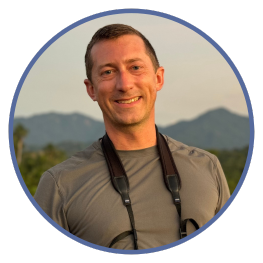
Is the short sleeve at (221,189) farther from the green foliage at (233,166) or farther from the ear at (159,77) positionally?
the green foliage at (233,166)

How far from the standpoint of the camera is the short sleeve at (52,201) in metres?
3.22

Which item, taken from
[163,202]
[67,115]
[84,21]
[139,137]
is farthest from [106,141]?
[67,115]

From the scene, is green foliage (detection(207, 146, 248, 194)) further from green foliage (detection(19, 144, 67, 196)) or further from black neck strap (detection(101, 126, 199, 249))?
black neck strap (detection(101, 126, 199, 249))

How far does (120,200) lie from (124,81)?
1.04 meters

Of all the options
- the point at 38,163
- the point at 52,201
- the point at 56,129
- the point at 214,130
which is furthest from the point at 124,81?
the point at 56,129

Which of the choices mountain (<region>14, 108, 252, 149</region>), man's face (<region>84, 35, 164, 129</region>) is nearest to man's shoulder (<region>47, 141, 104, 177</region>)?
man's face (<region>84, 35, 164, 129</region>)

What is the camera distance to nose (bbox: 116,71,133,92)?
323cm

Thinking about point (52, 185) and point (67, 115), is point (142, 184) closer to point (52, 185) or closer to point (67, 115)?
point (52, 185)

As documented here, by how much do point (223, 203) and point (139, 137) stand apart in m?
1.04

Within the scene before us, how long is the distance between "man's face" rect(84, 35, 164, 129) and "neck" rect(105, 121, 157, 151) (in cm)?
8

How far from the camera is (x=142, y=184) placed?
329 centimetres

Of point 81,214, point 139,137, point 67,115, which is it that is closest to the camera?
point 81,214

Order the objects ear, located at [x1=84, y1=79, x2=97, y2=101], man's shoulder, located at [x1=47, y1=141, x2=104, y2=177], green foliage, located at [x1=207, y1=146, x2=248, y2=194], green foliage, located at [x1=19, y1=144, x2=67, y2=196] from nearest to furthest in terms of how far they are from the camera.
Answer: man's shoulder, located at [x1=47, y1=141, x2=104, y2=177], ear, located at [x1=84, y1=79, x2=97, y2=101], green foliage, located at [x1=19, y1=144, x2=67, y2=196], green foliage, located at [x1=207, y1=146, x2=248, y2=194]

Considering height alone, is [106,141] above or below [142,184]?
above
